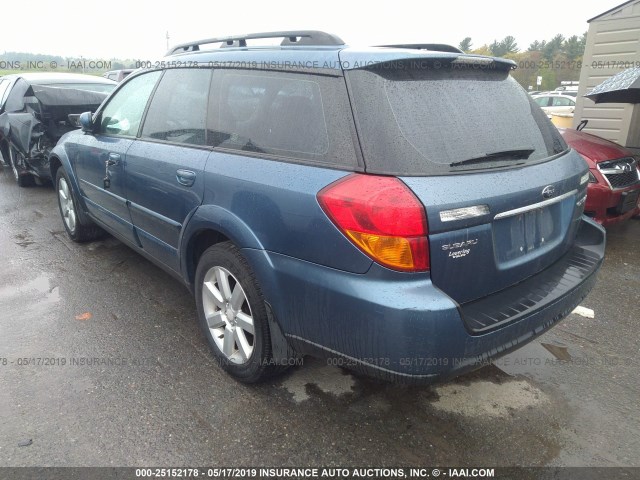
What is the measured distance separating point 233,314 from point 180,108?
1390mm

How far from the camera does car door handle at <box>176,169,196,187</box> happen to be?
8.63ft

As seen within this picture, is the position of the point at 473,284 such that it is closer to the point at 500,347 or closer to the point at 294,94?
the point at 500,347

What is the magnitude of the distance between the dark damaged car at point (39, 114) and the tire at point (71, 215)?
163cm

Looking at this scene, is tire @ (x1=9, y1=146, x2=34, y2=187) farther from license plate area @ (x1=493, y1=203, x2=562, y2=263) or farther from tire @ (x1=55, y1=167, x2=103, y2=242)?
license plate area @ (x1=493, y1=203, x2=562, y2=263)

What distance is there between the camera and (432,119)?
203 cm

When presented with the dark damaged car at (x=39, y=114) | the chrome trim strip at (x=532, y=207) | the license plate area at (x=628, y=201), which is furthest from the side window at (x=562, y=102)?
the chrome trim strip at (x=532, y=207)

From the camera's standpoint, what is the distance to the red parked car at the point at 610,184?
479 centimetres

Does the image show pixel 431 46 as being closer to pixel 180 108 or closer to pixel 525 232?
pixel 525 232

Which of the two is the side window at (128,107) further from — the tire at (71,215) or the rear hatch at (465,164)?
the rear hatch at (465,164)

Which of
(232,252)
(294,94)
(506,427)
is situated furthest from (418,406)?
(294,94)

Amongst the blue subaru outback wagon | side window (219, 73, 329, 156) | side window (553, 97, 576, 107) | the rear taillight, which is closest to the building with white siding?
side window (553, 97, 576, 107)

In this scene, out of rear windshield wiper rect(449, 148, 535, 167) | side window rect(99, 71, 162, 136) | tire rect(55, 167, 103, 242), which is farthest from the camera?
tire rect(55, 167, 103, 242)

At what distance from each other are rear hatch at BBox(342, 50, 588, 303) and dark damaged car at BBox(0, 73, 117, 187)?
5499 mm

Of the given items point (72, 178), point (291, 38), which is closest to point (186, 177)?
point (291, 38)
